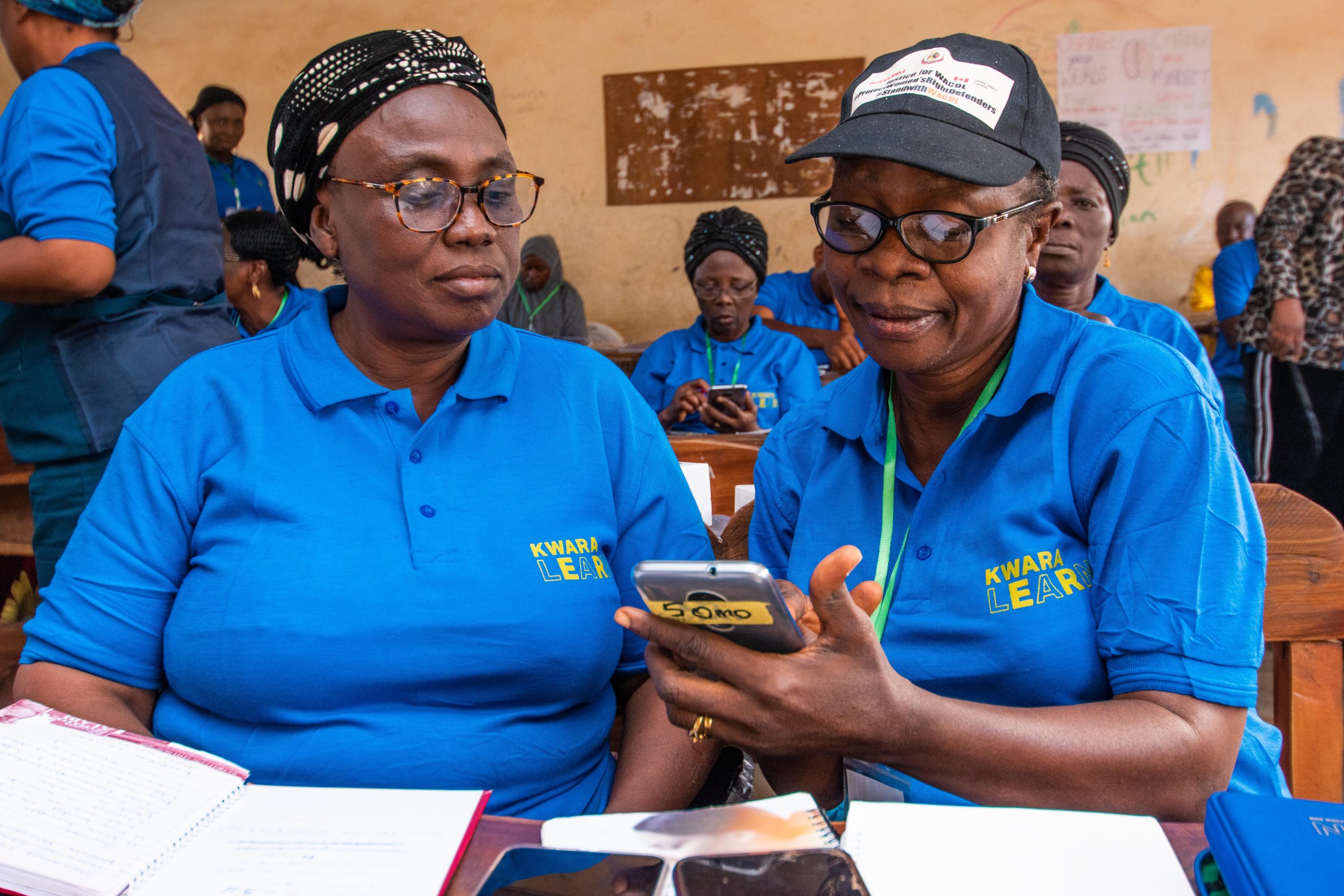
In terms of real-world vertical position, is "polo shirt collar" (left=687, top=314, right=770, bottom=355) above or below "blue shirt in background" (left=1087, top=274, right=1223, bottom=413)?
below

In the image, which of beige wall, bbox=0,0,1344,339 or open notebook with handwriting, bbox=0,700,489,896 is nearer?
open notebook with handwriting, bbox=0,700,489,896

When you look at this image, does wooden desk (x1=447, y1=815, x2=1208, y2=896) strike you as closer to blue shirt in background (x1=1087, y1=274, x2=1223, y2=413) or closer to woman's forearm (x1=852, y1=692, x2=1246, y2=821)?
woman's forearm (x1=852, y1=692, x2=1246, y2=821)

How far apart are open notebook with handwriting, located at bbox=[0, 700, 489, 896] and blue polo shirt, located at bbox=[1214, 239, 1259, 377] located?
5180 mm

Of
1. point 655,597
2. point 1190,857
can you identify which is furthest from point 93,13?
point 1190,857

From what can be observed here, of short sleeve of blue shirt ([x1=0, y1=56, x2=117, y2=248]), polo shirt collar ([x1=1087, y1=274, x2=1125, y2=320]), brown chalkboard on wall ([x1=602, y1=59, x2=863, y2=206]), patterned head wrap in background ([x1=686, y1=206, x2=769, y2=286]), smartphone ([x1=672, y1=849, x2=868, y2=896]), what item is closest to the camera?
smartphone ([x1=672, y1=849, x2=868, y2=896])

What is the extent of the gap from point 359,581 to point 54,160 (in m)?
1.30

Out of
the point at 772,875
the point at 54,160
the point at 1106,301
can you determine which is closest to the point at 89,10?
the point at 54,160

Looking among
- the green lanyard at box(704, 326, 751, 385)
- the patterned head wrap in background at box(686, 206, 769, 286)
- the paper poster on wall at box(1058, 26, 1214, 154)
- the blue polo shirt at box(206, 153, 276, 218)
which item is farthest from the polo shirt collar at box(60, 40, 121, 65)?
the paper poster on wall at box(1058, 26, 1214, 154)

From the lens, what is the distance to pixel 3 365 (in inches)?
81.4

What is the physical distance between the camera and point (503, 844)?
893mm

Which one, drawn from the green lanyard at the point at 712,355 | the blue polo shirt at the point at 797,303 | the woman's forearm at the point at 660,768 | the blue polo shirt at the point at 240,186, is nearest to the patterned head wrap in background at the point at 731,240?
the green lanyard at the point at 712,355

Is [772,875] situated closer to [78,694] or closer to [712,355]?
[78,694]

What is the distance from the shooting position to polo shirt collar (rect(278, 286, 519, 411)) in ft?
4.42

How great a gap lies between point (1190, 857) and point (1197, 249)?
7650 millimetres
